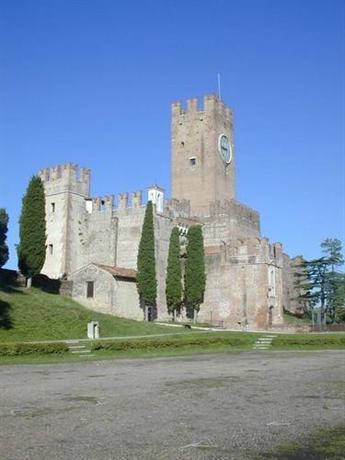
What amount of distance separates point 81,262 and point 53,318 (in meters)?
21.0

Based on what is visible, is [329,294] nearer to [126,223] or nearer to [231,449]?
[126,223]

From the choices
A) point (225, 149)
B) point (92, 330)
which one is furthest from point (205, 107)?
point (92, 330)

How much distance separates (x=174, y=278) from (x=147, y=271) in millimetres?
3650

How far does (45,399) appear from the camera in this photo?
1184 centimetres

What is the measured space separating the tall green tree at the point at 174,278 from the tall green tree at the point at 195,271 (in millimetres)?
740

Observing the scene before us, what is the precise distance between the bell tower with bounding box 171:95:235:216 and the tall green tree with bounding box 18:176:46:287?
22569mm

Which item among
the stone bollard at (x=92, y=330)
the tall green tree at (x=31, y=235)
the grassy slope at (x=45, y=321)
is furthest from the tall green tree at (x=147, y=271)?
the stone bollard at (x=92, y=330)

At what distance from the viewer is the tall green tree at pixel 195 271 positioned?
50.4 metres

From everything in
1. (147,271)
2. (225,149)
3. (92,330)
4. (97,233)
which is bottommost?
(92,330)

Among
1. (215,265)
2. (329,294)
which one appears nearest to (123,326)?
(215,265)

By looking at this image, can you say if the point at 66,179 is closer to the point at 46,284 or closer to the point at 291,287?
the point at 46,284

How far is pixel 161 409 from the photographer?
10656mm

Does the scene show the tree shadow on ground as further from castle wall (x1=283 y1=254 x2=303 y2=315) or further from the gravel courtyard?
castle wall (x1=283 y1=254 x2=303 y2=315)

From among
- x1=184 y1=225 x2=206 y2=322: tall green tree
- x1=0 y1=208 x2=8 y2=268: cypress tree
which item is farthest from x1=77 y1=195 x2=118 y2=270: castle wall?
x1=184 y1=225 x2=206 y2=322: tall green tree
